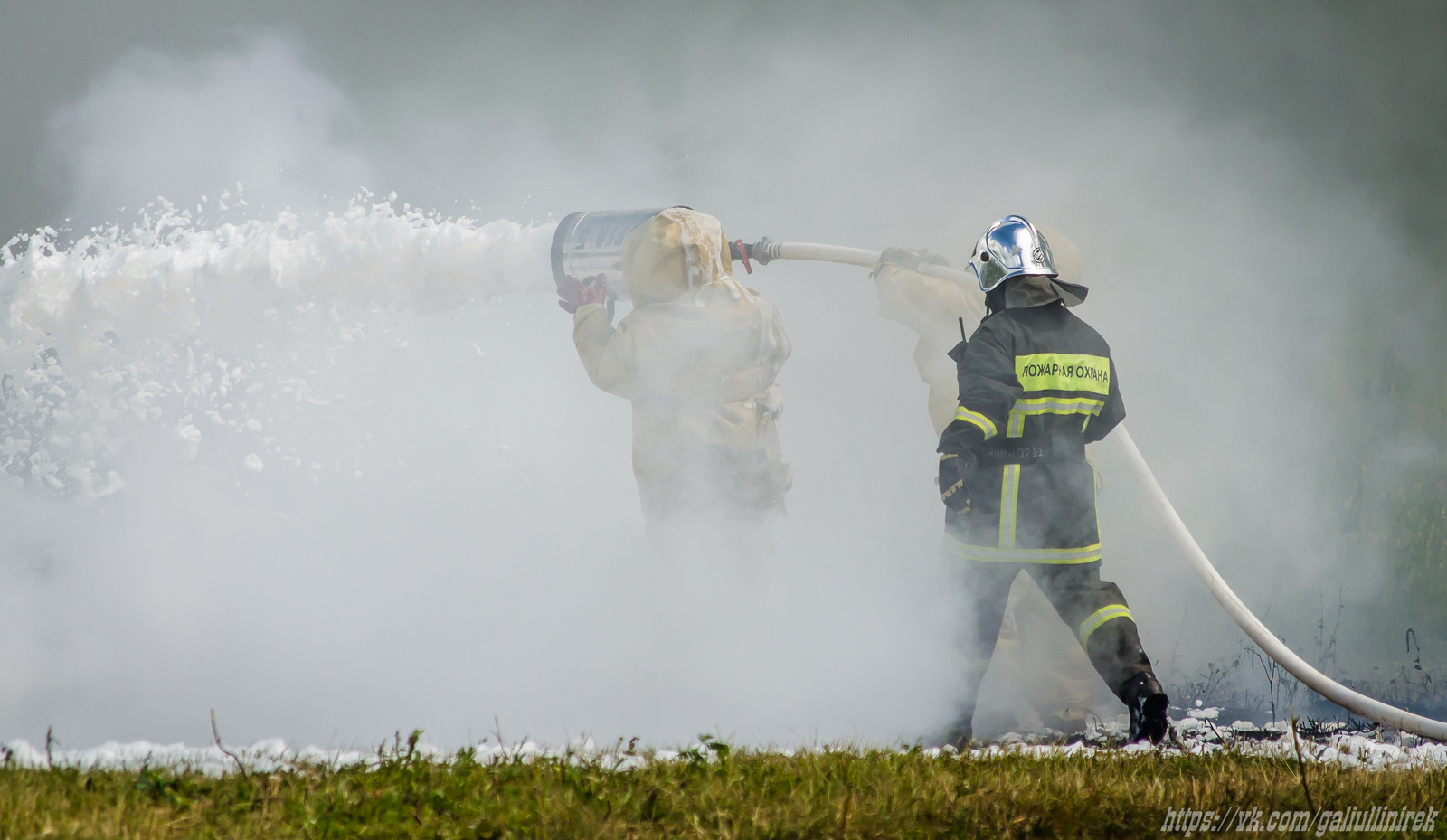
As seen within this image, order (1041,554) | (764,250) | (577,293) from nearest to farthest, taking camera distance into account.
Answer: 1. (1041,554)
2. (577,293)
3. (764,250)

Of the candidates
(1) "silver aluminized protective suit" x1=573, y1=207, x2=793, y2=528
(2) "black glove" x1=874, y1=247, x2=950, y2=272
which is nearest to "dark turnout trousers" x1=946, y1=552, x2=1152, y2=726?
(1) "silver aluminized protective suit" x1=573, y1=207, x2=793, y2=528

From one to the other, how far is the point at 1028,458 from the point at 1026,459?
0.4 inches

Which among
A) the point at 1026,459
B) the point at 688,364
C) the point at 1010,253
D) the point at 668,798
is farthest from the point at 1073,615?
the point at 688,364

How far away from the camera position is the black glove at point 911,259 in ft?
15.8

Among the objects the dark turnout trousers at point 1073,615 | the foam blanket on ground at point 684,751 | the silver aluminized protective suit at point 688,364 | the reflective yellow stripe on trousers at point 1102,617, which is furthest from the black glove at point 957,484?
the silver aluminized protective suit at point 688,364

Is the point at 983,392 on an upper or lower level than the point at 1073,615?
upper

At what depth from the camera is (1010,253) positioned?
3.66 meters

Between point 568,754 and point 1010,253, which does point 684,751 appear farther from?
point 1010,253

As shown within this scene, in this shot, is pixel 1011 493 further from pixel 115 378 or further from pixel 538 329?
pixel 115 378

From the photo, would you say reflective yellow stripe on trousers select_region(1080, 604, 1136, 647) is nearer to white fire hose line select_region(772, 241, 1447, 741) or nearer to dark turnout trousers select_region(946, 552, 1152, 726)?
dark turnout trousers select_region(946, 552, 1152, 726)

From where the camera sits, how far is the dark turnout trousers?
334 centimetres

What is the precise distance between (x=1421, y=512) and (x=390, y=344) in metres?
7.54

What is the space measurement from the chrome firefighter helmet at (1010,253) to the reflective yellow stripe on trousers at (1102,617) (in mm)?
1223

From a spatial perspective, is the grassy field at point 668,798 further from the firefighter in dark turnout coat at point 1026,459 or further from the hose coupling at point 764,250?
the hose coupling at point 764,250
